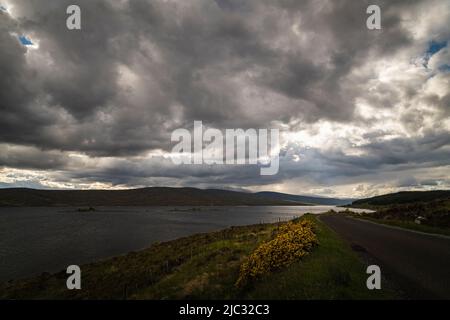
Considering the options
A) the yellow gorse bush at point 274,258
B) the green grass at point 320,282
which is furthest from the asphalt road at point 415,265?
the yellow gorse bush at point 274,258

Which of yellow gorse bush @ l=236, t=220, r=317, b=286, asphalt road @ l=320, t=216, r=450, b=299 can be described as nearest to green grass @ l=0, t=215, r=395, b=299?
yellow gorse bush @ l=236, t=220, r=317, b=286

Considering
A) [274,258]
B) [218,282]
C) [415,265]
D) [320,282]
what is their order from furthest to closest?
[218,282] < [274,258] < [415,265] < [320,282]

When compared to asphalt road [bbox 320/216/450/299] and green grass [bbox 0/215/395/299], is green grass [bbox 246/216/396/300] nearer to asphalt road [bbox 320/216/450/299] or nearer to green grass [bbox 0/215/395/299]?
green grass [bbox 0/215/395/299]

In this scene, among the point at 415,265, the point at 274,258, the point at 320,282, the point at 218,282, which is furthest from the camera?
the point at 218,282

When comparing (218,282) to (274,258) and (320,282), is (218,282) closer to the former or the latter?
(274,258)

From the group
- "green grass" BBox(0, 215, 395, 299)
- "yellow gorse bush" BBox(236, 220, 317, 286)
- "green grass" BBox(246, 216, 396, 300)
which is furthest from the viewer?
"yellow gorse bush" BBox(236, 220, 317, 286)

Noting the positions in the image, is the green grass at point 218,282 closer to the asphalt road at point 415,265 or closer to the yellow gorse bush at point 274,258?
the yellow gorse bush at point 274,258

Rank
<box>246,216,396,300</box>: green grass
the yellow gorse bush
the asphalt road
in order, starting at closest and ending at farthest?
<box>246,216,396,300</box>: green grass < the asphalt road < the yellow gorse bush

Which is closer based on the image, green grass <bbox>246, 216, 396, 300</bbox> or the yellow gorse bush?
green grass <bbox>246, 216, 396, 300</bbox>

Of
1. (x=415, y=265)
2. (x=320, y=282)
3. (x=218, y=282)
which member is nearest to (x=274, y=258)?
(x=218, y=282)

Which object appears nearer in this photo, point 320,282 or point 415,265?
point 320,282
